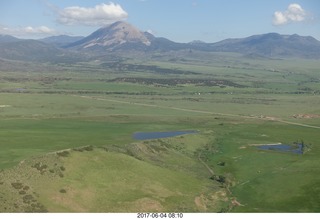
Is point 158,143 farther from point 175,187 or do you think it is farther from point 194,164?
point 175,187

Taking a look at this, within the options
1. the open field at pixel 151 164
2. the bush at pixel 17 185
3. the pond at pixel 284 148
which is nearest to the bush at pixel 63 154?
the open field at pixel 151 164

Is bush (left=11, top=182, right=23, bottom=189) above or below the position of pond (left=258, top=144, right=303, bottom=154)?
above

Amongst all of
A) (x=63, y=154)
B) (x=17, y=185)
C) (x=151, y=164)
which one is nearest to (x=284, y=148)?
(x=151, y=164)

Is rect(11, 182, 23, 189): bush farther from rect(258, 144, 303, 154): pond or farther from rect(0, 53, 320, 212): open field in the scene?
rect(258, 144, 303, 154): pond

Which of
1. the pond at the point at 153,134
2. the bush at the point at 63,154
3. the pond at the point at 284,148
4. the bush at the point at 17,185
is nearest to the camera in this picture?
the bush at the point at 17,185

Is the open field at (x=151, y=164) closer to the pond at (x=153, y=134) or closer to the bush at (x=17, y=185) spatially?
the bush at (x=17, y=185)

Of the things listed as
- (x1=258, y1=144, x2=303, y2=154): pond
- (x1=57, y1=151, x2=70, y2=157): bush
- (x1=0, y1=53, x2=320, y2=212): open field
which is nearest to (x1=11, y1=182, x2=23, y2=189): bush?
(x1=0, y1=53, x2=320, y2=212): open field

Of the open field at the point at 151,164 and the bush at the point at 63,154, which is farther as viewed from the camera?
the bush at the point at 63,154

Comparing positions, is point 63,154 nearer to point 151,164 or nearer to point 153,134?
point 151,164

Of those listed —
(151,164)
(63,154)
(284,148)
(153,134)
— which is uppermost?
(63,154)

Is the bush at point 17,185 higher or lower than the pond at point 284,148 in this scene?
higher

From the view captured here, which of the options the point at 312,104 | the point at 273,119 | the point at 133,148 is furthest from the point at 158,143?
the point at 312,104

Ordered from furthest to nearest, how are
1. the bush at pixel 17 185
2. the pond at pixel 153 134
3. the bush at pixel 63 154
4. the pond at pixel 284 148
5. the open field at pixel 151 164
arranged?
1. the pond at pixel 153 134
2. the pond at pixel 284 148
3. the bush at pixel 63 154
4. the open field at pixel 151 164
5. the bush at pixel 17 185
